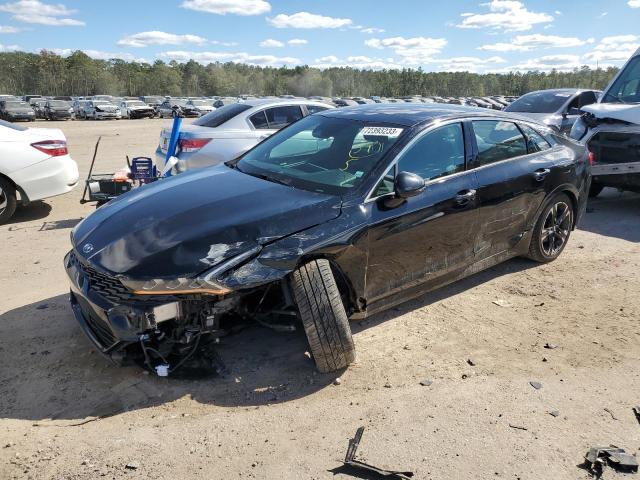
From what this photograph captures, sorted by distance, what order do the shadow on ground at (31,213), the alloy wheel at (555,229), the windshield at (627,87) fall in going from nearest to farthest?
1. the alloy wheel at (555,229)
2. the shadow on ground at (31,213)
3. the windshield at (627,87)

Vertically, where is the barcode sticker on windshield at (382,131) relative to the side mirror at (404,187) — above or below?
above

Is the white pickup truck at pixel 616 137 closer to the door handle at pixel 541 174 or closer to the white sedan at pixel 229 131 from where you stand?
the door handle at pixel 541 174

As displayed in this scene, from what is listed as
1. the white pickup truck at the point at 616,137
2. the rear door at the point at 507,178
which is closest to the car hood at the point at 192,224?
the rear door at the point at 507,178

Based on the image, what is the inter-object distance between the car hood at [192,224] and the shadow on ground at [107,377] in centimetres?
78

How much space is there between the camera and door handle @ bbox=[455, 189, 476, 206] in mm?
4184

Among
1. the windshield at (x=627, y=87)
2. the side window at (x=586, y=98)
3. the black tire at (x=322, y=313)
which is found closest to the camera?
the black tire at (x=322, y=313)

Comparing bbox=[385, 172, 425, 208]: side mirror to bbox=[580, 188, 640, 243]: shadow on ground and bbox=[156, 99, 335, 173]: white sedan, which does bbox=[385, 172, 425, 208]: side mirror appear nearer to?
bbox=[156, 99, 335, 173]: white sedan

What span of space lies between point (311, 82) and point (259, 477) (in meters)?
101

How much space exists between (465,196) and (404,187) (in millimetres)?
840

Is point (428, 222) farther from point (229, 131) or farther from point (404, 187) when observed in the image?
point (229, 131)

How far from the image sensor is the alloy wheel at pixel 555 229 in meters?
5.33

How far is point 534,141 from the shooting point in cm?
515

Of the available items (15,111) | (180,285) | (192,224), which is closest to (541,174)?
(192,224)

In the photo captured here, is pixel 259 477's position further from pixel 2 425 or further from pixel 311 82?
pixel 311 82
